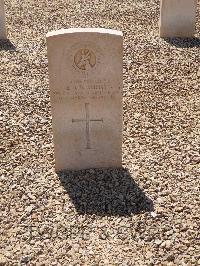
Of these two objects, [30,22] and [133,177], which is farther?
[30,22]

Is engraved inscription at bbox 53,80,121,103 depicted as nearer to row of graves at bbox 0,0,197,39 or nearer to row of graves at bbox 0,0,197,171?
row of graves at bbox 0,0,197,171

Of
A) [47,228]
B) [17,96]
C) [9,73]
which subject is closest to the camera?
[47,228]

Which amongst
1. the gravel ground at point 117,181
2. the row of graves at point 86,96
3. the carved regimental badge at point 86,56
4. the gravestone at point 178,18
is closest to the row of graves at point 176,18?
the gravestone at point 178,18

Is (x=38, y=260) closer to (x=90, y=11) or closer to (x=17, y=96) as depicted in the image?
(x=17, y=96)

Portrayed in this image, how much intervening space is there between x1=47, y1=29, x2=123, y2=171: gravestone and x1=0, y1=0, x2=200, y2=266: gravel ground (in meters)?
0.22

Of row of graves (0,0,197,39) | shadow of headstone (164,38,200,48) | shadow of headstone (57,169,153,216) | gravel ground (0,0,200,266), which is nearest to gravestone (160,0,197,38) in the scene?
row of graves (0,0,197,39)

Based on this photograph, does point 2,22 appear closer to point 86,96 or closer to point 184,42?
point 184,42

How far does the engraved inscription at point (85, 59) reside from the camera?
4513 mm

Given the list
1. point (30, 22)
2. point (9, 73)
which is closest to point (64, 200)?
point (9, 73)

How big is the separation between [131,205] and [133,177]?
18.7 inches

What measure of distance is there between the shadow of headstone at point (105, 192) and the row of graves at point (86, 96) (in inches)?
5.7

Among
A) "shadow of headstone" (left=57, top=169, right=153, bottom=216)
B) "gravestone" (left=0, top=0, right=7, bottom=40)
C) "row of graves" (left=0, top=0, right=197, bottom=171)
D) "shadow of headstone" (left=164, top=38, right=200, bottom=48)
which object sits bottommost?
"shadow of headstone" (left=57, top=169, right=153, bottom=216)

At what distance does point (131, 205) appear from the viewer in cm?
451

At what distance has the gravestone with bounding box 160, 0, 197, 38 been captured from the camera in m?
8.93
